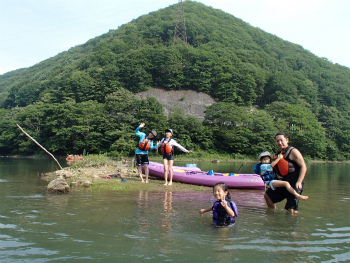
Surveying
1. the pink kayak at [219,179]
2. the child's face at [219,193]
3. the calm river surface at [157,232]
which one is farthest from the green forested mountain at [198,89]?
the child's face at [219,193]

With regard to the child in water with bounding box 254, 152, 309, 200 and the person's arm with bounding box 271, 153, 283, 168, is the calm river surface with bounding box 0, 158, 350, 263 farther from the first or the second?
the person's arm with bounding box 271, 153, 283, 168

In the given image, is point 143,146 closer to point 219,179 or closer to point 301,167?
point 219,179

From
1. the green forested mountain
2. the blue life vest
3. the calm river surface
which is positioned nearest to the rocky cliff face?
the green forested mountain

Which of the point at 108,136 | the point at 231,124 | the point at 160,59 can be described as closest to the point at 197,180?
the point at 108,136

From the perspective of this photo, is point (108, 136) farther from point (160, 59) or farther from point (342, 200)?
point (342, 200)

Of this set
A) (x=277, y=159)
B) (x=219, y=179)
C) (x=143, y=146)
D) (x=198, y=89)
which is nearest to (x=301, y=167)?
(x=277, y=159)

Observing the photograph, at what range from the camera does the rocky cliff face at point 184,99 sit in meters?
68.2

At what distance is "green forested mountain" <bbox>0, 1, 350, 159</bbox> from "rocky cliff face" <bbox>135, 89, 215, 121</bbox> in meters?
2.50

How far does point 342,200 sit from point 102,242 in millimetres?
8465

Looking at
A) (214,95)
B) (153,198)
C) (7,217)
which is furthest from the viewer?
(214,95)

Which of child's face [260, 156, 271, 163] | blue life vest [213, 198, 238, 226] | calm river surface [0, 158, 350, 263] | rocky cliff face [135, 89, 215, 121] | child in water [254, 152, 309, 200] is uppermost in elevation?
rocky cliff face [135, 89, 215, 121]

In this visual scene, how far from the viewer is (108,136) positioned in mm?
52312

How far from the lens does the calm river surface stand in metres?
4.17

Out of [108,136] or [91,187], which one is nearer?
[91,187]
